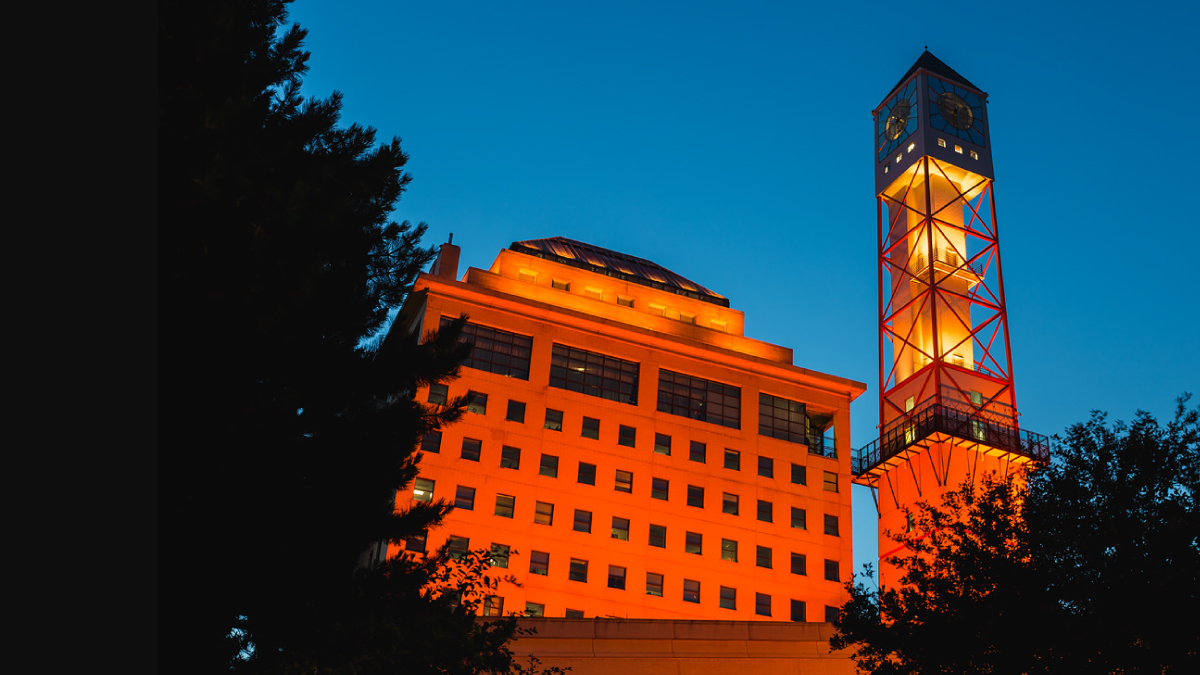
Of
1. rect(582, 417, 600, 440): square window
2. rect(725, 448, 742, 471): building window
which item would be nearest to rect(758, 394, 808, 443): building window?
rect(725, 448, 742, 471): building window

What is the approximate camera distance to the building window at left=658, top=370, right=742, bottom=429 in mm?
64438

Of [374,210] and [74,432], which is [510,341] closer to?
[374,210]

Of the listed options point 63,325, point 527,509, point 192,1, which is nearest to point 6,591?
point 63,325

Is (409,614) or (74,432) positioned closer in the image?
(74,432)

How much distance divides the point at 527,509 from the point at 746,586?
43.5ft

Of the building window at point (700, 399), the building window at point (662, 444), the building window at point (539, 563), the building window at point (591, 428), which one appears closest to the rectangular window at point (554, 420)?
the building window at point (591, 428)

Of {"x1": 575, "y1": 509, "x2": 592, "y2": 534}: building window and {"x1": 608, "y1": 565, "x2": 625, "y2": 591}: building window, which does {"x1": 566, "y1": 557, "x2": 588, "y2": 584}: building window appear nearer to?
{"x1": 608, "y1": 565, "x2": 625, "y2": 591}: building window

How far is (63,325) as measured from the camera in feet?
10.8

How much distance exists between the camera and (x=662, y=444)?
6181 centimetres

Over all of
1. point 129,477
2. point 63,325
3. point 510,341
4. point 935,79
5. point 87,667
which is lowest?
point 87,667

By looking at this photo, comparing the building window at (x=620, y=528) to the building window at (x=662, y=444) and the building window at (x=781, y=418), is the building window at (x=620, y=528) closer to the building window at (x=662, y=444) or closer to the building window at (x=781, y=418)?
the building window at (x=662, y=444)

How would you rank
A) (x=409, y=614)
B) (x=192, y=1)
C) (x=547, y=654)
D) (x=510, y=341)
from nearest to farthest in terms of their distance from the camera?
(x=192, y=1) < (x=409, y=614) < (x=547, y=654) < (x=510, y=341)

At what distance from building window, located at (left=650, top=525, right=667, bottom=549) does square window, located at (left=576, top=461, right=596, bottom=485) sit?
4.34 m

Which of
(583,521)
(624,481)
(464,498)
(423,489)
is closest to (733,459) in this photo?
(624,481)
